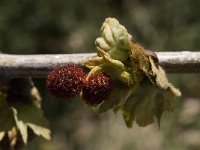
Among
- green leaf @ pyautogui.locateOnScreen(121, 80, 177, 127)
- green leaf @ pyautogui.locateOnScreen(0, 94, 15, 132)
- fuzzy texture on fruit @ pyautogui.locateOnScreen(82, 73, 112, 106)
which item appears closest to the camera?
fuzzy texture on fruit @ pyautogui.locateOnScreen(82, 73, 112, 106)

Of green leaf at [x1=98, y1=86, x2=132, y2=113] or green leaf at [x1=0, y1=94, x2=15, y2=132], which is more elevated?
green leaf at [x1=0, y1=94, x2=15, y2=132]

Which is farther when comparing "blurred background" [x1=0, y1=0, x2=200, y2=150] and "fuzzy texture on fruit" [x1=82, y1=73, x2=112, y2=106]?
"blurred background" [x1=0, y1=0, x2=200, y2=150]

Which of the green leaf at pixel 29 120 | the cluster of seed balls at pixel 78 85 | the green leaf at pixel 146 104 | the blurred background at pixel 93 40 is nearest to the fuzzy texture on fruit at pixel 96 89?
the cluster of seed balls at pixel 78 85

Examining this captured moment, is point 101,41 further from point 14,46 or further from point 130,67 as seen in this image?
point 14,46

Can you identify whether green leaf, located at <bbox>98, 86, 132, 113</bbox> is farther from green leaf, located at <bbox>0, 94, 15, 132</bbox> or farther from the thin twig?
green leaf, located at <bbox>0, 94, 15, 132</bbox>

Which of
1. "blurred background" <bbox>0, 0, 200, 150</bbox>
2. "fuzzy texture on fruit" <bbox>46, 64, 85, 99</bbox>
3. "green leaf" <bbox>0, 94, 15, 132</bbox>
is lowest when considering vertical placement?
"fuzzy texture on fruit" <bbox>46, 64, 85, 99</bbox>

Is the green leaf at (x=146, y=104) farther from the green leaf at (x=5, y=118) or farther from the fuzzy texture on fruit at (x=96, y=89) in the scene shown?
the green leaf at (x=5, y=118)

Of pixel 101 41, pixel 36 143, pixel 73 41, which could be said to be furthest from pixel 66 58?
pixel 73 41

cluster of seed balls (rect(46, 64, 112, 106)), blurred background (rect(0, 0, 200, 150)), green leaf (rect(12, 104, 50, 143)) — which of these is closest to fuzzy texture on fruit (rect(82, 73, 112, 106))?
cluster of seed balls (rect(46, 64, 112, 106))

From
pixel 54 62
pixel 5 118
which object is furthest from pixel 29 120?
pixel 54 62

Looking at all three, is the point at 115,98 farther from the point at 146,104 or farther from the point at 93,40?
the point at 93,40
